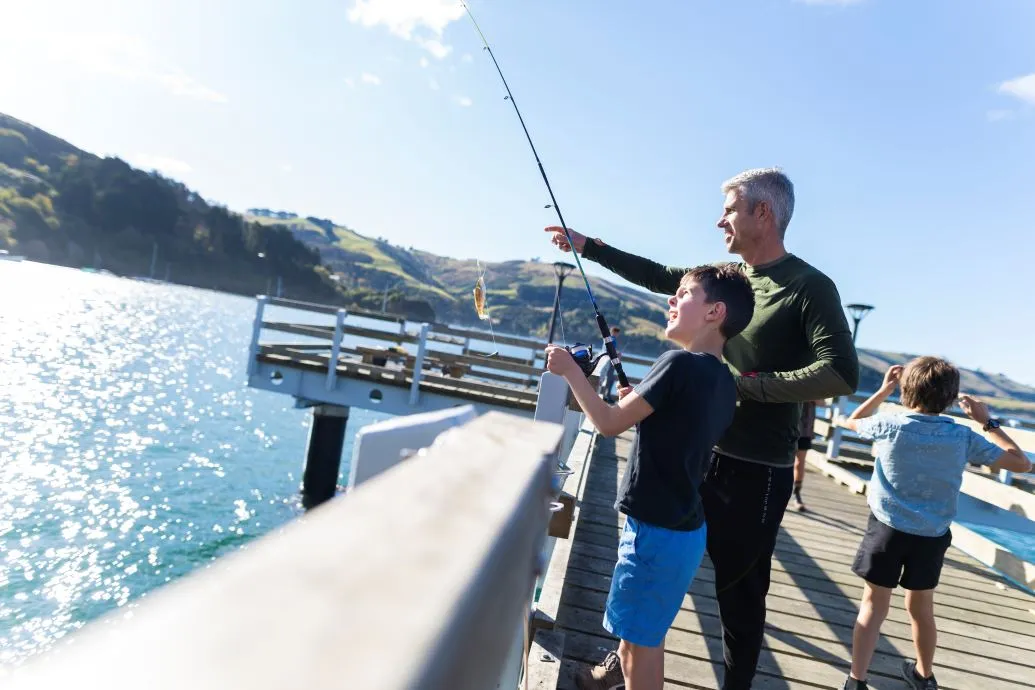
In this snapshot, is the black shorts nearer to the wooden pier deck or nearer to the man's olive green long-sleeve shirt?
the wooden pier deck

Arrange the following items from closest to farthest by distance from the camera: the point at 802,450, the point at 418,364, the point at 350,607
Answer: the point at 350,607 < the point at 802,450 < the point at 418,364

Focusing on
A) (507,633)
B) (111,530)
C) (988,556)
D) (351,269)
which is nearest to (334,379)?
(111,530)

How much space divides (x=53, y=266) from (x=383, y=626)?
157588 millimetres

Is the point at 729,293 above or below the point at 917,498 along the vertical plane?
above

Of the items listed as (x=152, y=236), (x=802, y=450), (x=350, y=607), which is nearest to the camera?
(x=350, y=607)

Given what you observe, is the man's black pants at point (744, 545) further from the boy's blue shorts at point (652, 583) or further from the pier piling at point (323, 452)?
the pier piling at point (323, 452)

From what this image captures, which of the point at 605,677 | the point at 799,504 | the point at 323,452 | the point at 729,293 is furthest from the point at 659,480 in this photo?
the point at 323,452

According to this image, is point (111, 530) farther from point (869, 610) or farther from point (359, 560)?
point (359, 560)

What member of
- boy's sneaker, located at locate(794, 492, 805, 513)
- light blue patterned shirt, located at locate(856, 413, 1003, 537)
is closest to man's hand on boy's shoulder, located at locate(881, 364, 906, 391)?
light blue patterned shirt, located at locate(856, 413, 1003, 537)

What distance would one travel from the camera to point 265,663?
364 mm

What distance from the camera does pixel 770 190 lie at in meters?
2.49

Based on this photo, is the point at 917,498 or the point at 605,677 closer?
the point at 605,677

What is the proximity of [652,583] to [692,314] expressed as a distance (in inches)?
36.9

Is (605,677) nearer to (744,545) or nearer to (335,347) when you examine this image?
(744,545)
